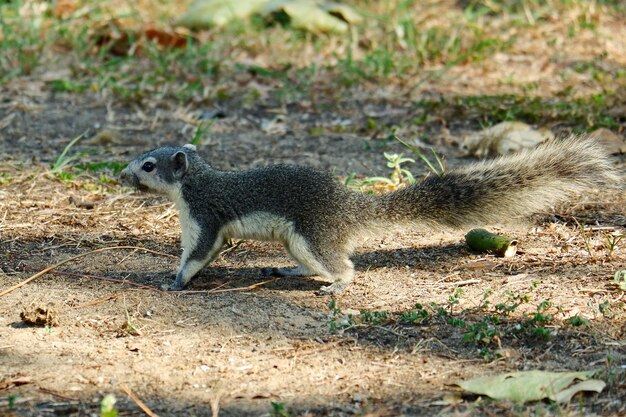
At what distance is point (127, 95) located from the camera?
8.85 meters

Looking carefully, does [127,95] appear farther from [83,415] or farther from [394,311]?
[83,415]

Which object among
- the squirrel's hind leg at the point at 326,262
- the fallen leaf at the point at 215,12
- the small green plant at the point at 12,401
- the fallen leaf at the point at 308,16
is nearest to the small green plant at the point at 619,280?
the squirrel's hind leg at the point at 326,262

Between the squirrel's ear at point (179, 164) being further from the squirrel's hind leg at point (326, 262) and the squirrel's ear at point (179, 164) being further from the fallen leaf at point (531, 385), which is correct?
the fallen leaf at point (531, 385)

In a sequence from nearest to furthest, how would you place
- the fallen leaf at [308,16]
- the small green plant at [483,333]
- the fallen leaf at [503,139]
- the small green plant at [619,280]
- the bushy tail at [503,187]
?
the small green plant at [483,333], the small green plant at [619,280], the bushy tail at [503,187], the fallen leaf at [503,139], the fallen leaf at [308,16]

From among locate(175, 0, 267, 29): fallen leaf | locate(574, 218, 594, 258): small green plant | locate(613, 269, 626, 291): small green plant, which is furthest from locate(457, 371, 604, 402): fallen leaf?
locate(175, 0, 267, 29): fallen leaf

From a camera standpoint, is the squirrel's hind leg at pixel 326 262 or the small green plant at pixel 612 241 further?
the small green plant at pixel 612 241

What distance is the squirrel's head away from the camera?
5.38 meters

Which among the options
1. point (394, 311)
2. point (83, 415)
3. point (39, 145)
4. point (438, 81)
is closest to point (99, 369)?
point (83, 415)

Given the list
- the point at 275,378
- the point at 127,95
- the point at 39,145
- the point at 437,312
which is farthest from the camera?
the point at 127,95

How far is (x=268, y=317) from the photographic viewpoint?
15.4 ft

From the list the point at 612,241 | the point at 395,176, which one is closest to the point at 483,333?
the point at 612,241

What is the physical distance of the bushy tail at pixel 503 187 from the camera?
4.96 m

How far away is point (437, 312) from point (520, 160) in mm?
1088

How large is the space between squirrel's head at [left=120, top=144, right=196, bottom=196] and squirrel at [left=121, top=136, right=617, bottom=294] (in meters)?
0.20
